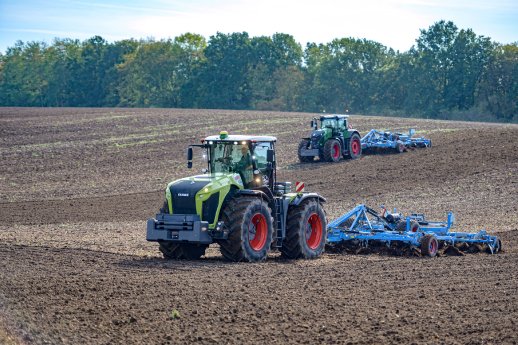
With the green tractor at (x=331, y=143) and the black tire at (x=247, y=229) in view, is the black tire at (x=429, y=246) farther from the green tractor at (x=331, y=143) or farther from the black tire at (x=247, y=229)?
the green tractor at (x=331, y=143)

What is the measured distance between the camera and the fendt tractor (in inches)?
647

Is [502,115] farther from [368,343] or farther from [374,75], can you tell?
[368,343]

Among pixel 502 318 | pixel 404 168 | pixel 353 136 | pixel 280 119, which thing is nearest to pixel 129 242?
pixel 502 318

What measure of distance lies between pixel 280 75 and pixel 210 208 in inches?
2886

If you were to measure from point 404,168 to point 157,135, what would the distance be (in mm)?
16858

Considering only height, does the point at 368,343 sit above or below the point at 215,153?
below

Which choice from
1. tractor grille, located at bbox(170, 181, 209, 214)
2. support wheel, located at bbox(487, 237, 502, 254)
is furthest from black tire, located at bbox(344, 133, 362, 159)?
tractor grille, located at bbox(170, 181, 209, 214)

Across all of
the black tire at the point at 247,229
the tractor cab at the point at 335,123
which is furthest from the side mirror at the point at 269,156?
the tractor cab at the point at 335,123

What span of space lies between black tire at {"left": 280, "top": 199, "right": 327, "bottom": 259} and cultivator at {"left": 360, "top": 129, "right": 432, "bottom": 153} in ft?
66.4

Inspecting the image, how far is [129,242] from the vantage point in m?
20.4

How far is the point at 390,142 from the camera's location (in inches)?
1503

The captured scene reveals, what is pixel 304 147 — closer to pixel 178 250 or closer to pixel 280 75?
pixel 178 250

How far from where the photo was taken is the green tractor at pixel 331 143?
36375 millimetres

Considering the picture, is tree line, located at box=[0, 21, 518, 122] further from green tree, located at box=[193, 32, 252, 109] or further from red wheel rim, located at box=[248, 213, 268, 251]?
red wheel rim, located at box=[248, 213, 268, 251]
